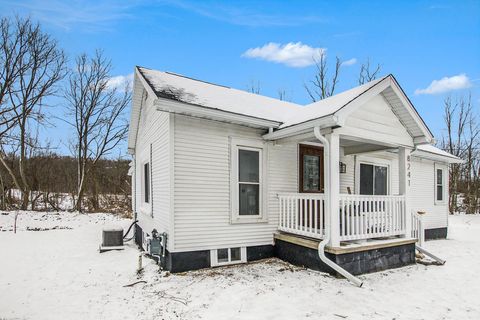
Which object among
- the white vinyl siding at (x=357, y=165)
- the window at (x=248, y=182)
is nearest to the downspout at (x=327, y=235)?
the window at (x=248, y=182)

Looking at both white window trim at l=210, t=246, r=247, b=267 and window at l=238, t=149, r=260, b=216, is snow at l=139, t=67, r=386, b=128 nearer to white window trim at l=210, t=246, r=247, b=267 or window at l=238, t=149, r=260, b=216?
window at l=238, t=149, r=260, b=216

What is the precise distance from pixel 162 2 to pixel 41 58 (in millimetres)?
12853

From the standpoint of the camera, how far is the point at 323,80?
2322cm

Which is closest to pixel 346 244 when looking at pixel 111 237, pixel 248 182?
pixel 248 182

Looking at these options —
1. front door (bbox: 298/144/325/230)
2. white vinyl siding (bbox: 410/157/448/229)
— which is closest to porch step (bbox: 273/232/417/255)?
front door (bbox: 298/144/325/230)

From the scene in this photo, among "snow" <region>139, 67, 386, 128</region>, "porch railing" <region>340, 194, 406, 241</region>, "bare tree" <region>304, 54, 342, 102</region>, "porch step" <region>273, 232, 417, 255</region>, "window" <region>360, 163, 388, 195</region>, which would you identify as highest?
"bare tree" <region>304, 54, 342, 102</region>

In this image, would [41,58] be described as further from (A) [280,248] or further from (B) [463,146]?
(B) [463,146]

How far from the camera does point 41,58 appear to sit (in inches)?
711

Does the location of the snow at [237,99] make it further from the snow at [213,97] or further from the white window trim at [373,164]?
the white window trim at [373,164]

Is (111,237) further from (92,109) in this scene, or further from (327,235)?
(92,109)

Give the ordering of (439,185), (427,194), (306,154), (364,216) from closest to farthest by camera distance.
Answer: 1. (364,216)
2. (306,154)
3. (427,194)
4. (439,185)

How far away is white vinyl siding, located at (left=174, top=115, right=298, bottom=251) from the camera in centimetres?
605

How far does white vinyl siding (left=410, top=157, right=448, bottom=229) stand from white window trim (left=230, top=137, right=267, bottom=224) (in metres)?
6.89

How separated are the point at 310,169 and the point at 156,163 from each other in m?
3.91
